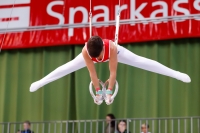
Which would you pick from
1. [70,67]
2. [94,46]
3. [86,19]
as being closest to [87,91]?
[86,19]

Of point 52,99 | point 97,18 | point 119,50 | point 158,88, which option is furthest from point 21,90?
point 119,50

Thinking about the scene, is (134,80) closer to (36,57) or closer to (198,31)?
(198,31)

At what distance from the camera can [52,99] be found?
26.2 feet

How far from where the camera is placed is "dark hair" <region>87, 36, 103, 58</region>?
13.4ft

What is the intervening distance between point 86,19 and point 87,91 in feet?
3.79

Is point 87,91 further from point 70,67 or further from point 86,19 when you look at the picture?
point 70,67

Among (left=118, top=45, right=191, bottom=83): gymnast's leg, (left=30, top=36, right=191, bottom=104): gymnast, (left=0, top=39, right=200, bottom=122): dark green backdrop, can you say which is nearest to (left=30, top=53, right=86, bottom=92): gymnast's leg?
(left=30, top=36, right=191, bottom=104): gymnast

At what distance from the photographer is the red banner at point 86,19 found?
288 inches

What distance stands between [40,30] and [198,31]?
2573 millimetres

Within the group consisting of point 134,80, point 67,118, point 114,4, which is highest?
point 114,4

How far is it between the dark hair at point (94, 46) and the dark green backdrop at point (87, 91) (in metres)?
3.38

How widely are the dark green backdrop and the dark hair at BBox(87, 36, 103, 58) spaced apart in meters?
3.38

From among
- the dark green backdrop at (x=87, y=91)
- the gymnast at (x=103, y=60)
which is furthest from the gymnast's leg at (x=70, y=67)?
the dark green backdrop at (x=87, y=91)

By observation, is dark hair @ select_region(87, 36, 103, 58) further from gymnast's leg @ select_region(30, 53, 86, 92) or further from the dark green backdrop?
the dark green backdrop
